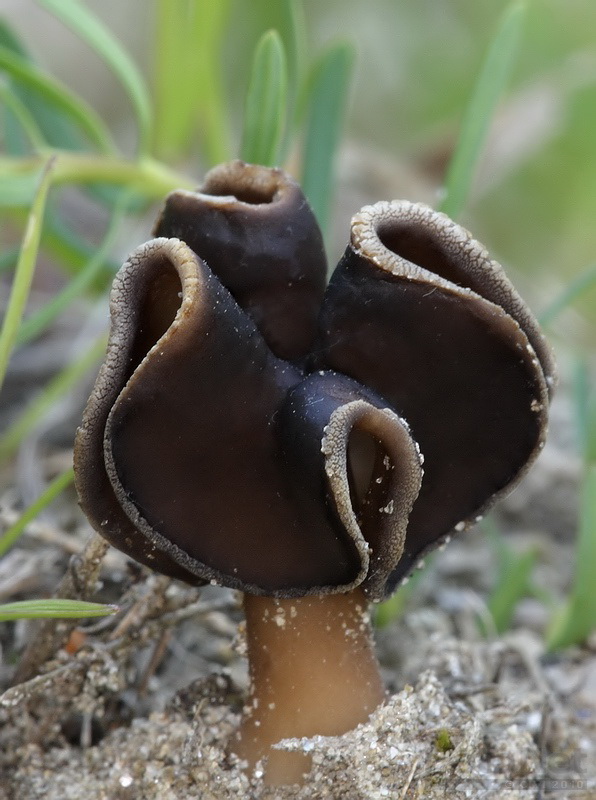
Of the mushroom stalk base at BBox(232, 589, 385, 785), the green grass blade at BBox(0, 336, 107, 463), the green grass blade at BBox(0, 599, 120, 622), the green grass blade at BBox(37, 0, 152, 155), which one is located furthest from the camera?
the green grass blade at BBox(0, 336, 107, 463)

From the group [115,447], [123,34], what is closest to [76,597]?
[115,447]

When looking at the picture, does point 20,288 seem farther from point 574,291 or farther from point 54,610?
point 574,291

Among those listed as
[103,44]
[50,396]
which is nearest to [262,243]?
[103,44]

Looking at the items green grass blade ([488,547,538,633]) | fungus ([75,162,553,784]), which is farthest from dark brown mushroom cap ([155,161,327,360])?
green grass blade ([488,547,538,633])

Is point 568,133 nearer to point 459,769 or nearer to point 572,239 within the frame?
point 572,239

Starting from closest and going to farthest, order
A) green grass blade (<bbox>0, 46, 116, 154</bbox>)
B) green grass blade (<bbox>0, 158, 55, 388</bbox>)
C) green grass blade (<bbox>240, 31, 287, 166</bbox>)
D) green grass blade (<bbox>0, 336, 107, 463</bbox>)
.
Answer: green grass blade (<bbox>0, 158, 55, 388</bbox>)
green grass blade (<bbox>240, 31, 287, 166</bbox>)
green grass blade (<bbox>0, 46, 116, 154</bbox>)
green grass blade (<bbox>0, 336, 107, 463</bbox>)

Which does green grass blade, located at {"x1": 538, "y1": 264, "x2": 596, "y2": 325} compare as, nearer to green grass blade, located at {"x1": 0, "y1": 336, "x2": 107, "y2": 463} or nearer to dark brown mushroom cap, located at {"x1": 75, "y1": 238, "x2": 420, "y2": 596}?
dark brown mushroom cap, located at {"x1": 75, "y1": 238, "x2": 420, "y2": 596}

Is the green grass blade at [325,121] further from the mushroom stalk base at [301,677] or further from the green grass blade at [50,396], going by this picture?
the mushroom stalk base at [301,677]
